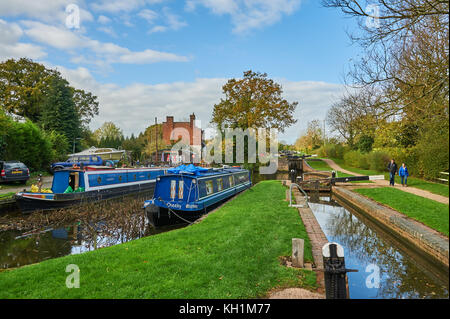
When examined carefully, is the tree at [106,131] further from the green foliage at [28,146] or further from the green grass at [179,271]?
the green grass at [179,271]

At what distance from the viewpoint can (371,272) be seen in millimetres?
A: 6293

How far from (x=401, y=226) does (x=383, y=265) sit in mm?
2720

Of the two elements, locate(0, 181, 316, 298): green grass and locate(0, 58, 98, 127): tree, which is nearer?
locate(0, 181, 316, 298): green grass

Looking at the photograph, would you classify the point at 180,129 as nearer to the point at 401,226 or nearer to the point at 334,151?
the point at 334,151

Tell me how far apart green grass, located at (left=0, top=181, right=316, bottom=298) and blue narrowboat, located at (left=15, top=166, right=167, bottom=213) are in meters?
8.22

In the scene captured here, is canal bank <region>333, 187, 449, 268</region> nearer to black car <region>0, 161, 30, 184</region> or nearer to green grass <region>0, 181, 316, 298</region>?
green grass <region>0, 181, 316, 298</region>

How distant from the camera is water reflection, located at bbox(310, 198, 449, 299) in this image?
5195 millimetres

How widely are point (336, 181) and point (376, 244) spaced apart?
11.5 m

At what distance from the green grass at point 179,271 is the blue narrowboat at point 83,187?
324 inches

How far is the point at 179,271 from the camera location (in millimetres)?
4828

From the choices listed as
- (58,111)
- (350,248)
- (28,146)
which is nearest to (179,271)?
(350,248)

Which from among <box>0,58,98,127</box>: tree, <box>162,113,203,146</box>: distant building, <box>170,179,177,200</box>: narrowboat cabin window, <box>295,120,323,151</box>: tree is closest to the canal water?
<box>170,179,177,200</box>: narrowboat cabin window
